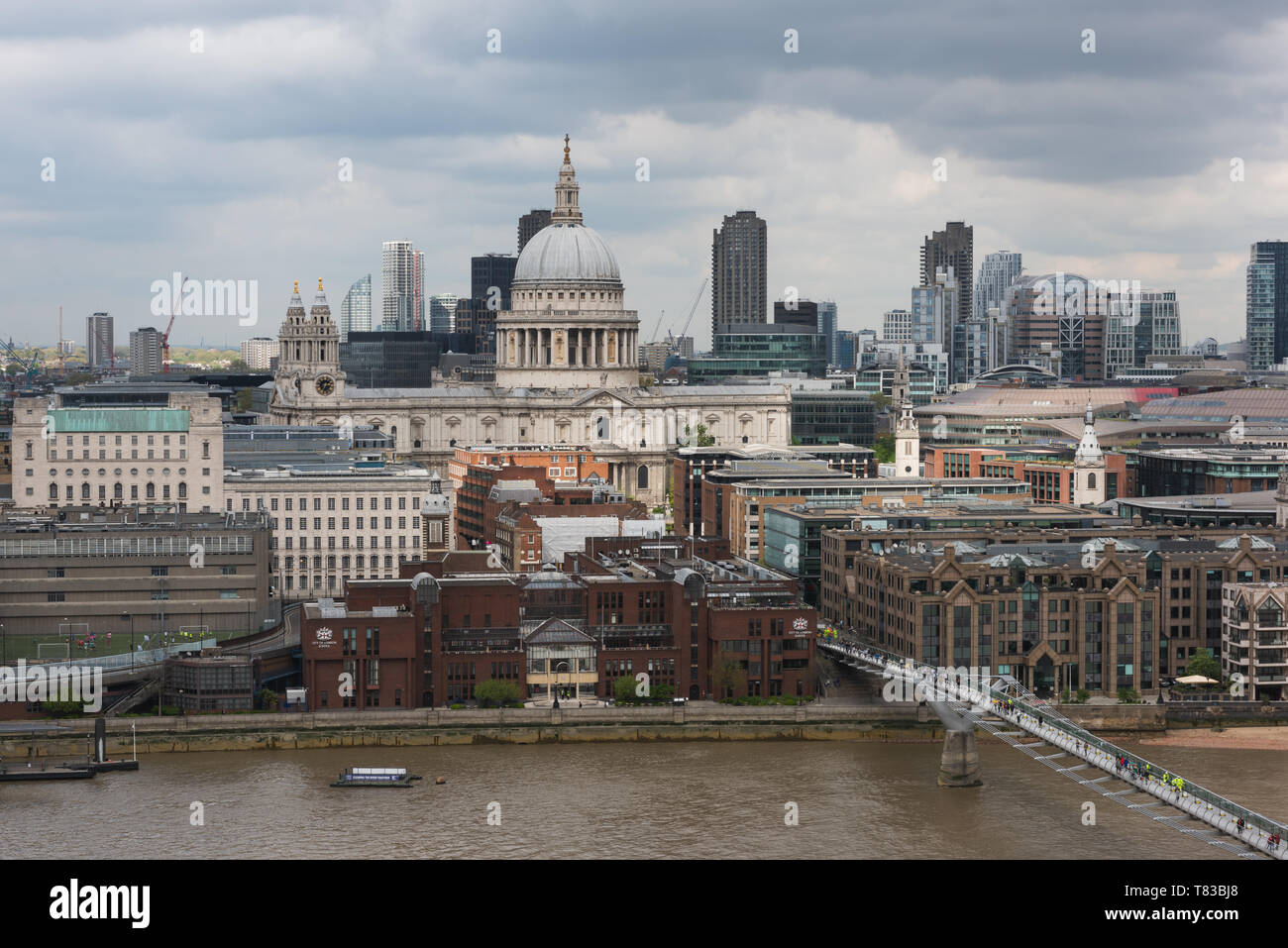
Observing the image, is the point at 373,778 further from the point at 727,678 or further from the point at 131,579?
the point at 131,579

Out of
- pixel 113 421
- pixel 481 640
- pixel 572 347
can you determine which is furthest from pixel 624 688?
pixel 572 347

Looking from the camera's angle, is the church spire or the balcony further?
the church spire

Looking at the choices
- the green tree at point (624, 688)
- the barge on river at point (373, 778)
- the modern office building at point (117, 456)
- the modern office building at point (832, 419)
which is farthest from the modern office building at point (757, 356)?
the barge on river at point (373, 778)

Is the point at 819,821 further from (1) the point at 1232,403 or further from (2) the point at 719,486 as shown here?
(1) the point at 1232,403

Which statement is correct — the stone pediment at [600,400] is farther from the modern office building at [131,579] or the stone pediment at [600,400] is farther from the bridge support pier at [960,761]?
the bridge support pier at [960,761]

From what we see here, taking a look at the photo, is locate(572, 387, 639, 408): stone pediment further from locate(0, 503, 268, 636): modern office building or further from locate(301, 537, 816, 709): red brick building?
locate(301, 537, 816, 709): red brick building

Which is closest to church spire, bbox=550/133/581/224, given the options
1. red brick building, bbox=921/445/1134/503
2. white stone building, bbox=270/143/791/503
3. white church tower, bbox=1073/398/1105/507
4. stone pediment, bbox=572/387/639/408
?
white stone building, bbox=270/143/791/503

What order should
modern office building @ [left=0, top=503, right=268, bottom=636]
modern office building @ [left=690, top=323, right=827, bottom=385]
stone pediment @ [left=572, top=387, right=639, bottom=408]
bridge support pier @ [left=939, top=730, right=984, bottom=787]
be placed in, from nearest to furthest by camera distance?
bridge support pier @ [left=939, top=730, right=984, bottom=787], modern office building @ [left=0, top=503, right=268, bottom=636], stone pediment @ [left=572, top=387, right=639, bottom=408], modern office building @ [left=690, top=323, right=827, bottom=385]
